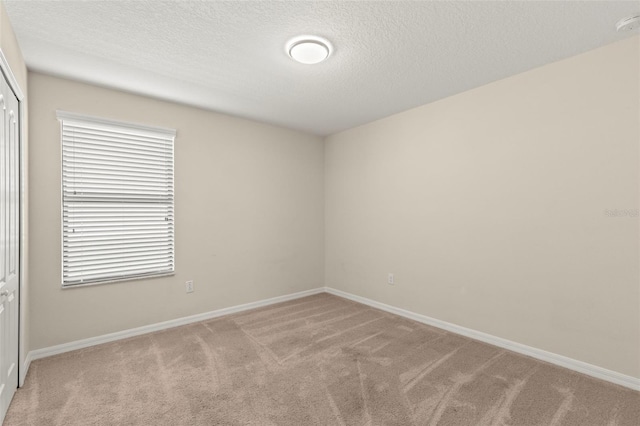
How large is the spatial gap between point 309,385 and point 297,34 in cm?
260

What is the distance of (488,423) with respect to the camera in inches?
75.6

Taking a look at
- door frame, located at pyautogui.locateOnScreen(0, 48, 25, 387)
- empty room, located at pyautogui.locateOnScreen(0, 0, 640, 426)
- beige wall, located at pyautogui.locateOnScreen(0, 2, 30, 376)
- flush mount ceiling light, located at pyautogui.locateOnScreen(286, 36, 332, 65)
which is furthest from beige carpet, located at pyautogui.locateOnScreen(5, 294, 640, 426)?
flush mount ceiling light, located at pyautogui.locateOnScreen(286, 36, 332, 65)

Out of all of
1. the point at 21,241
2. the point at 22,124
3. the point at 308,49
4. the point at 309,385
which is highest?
the point at 308,49

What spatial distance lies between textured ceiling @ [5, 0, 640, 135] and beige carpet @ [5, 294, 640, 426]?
2585mm

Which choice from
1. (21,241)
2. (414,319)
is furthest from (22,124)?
(414,319)

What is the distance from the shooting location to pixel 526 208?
284cm

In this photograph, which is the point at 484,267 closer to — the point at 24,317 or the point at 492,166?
the point at 492,166

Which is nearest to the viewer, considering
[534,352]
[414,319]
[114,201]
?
[534,352]

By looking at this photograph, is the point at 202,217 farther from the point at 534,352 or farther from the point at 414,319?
the point at 534,352

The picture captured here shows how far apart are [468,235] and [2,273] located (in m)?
3.80

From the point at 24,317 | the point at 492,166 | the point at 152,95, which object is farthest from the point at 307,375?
the point at 152,95

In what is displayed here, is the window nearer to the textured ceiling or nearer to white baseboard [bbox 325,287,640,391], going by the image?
the textured ceiling

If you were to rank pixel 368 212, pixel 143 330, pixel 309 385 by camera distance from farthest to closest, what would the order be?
pixel 368 212 → pixel 143 330 → pixel 309 385

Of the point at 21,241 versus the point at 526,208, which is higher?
the point at 526,208
